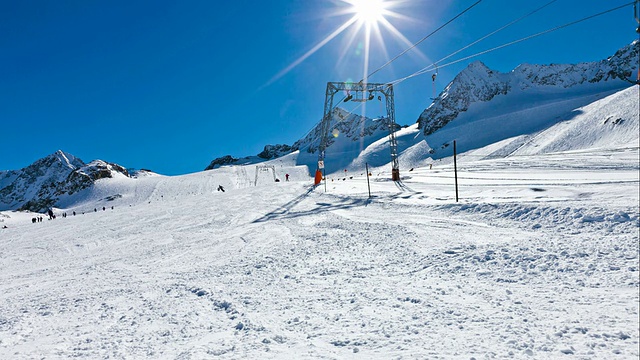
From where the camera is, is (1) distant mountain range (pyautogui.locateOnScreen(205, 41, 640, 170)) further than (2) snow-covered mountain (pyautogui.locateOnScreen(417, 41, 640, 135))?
No

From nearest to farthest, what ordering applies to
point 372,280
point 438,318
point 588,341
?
point 588,341, point 438,318, point 372,280

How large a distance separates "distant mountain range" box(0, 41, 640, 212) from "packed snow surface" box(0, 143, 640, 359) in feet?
156

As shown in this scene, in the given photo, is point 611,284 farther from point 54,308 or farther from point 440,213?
point 54,308

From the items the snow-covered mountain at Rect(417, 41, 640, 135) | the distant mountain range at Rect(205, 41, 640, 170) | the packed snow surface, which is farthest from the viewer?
the snow-covered mountain at Rect(417, 41, 640, 135)


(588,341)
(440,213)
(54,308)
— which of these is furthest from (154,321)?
(440,213)

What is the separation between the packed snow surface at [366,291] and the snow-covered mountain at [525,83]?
127258 millimetres

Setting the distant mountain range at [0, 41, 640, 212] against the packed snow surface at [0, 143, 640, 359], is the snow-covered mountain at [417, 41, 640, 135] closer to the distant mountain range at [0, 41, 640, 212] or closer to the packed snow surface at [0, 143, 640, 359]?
the distant mountain range at [0, 41, 640, 212]

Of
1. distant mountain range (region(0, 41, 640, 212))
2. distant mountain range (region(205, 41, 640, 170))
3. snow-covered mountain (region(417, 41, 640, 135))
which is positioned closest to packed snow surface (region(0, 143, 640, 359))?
distant mountain range (region(0, 41, 640, 212))

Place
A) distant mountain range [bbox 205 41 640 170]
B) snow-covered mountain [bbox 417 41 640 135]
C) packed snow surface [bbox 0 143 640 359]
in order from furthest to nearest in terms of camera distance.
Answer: snow-covered mountain [bbox 417 41 640 135] → distant mountain range [bbox 205 41 640 170] → packed snow surface [bbox 0 143 640 359]

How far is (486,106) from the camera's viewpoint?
427ft

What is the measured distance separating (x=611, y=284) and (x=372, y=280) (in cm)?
349

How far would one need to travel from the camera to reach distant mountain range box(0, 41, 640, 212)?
61812 mm

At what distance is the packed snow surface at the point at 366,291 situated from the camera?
3926 millimetres

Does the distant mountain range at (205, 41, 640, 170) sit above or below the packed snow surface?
above
